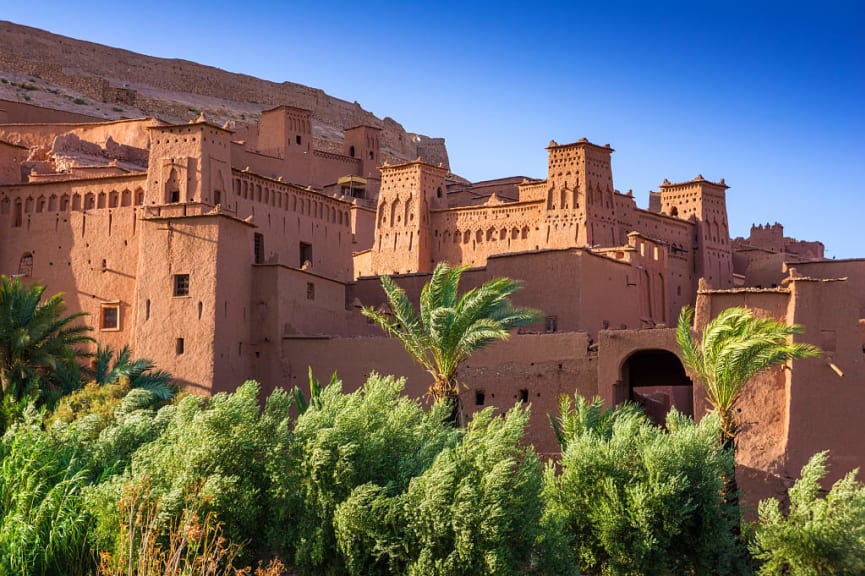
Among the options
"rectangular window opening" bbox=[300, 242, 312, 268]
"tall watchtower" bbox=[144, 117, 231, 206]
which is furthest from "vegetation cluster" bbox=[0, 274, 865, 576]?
"rectangular window opening" bbox=[300, 242, 312, 268]

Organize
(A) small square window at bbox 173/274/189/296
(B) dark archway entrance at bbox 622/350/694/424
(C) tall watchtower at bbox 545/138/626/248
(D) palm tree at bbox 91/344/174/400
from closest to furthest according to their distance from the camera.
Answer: (D) palm tree at bbox 91/344/174/400
(A) small square window at bbox 173/274/189/296
(B) dark archway entrance at bbox 622/350/694/424
(C) tall watchtower at bbox 545/138/626/248

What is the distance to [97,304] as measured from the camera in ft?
109

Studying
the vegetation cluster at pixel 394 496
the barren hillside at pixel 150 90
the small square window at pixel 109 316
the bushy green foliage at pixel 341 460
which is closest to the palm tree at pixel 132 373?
the small square window at pixel 109 316

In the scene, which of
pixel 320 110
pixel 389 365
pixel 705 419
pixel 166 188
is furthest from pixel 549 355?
pixel 320 110

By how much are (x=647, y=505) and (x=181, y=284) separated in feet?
45.8

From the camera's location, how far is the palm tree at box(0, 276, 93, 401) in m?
26.9

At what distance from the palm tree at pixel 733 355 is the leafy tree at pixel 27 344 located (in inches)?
505

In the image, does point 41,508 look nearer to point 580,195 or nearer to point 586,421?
point 586,421

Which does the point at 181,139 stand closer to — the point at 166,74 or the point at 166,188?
the point at 166,188

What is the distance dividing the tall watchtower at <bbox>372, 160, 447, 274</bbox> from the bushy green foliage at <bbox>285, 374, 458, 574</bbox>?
2238 cm

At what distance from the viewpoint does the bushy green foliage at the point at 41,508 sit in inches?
714

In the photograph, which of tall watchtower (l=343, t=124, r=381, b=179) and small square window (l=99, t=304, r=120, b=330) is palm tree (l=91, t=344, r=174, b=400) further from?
tall watchtower (l=343, t=124, r=381, b=179)

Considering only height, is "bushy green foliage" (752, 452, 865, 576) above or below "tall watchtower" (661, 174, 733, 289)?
below

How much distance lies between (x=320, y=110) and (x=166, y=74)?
8.55 meters
